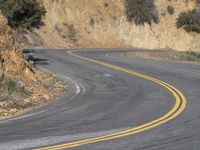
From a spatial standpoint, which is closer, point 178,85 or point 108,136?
point 108,136

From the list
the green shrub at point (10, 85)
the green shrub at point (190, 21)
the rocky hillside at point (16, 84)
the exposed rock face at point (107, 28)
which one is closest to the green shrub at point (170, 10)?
the exposed rock face at point (107, 28)

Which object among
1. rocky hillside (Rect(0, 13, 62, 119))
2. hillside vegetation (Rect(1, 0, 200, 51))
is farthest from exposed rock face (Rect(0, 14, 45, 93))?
hillside vegetation (Rect(1, 0, 200, 51))

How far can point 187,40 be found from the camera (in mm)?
70250

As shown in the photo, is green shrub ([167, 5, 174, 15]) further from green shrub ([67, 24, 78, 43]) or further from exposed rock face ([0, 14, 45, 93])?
exposed rock face ([0, 14, 45, 93])

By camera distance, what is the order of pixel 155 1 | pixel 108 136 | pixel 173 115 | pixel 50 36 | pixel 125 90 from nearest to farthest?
pixel 108 136, pixel 173 115, pixel 125 90, pixel 50 36, pixel 155 1

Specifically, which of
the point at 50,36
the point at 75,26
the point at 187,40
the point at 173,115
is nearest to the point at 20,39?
the point at 50,36

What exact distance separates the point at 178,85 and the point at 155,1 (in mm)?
53045

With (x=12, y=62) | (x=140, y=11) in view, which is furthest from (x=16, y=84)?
(x=140, y=11)

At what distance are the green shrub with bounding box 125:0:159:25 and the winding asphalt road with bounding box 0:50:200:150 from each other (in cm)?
4428

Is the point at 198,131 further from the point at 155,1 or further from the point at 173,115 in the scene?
the point at 155,1

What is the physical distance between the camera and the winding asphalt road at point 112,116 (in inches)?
444

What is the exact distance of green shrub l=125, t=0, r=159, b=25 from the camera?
230ft

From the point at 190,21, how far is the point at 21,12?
4412 centimetres

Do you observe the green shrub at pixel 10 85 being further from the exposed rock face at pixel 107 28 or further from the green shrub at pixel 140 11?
the green shrub at pixel 140 11
